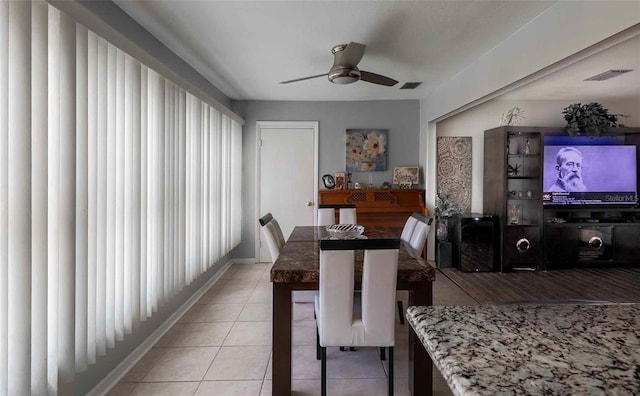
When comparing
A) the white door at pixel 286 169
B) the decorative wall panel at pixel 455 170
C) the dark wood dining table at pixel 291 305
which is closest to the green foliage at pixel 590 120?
the decorative wall panel at pixel 455 170

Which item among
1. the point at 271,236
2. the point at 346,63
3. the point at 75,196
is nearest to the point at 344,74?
the point at 346,63

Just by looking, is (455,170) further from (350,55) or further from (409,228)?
(350,55)

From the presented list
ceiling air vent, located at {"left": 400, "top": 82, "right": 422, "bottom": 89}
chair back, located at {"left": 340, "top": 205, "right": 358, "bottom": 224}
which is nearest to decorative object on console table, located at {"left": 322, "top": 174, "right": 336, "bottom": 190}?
chair back, located at {"left": 340, "top": 205, "right": 358, "bottom": 224}

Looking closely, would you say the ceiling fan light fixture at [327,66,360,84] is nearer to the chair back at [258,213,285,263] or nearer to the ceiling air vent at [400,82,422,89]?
the chair back at [258,213,285,263]

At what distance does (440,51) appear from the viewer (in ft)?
9.54

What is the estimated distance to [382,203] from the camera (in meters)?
4.52

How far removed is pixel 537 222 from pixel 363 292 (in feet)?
12.3

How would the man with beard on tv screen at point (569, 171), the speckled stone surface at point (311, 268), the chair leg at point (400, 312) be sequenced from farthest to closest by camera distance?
the man with beard on tv screen at point (569, 171), the chair leg at point (400, 312), the speckled stone surface at point (311, 268)

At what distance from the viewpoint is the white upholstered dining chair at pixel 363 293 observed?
5.63 feet

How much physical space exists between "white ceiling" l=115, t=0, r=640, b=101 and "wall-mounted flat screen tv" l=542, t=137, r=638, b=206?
3.23ft

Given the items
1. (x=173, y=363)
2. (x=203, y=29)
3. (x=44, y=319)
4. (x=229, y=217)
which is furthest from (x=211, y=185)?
(x=44, y=319)

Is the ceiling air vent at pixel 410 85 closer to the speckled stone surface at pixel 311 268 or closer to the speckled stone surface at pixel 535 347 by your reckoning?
the speckled stone surface at pixel 311 268

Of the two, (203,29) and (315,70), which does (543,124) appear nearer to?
(315,70)

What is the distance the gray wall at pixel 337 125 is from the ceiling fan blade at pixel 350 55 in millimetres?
2182
